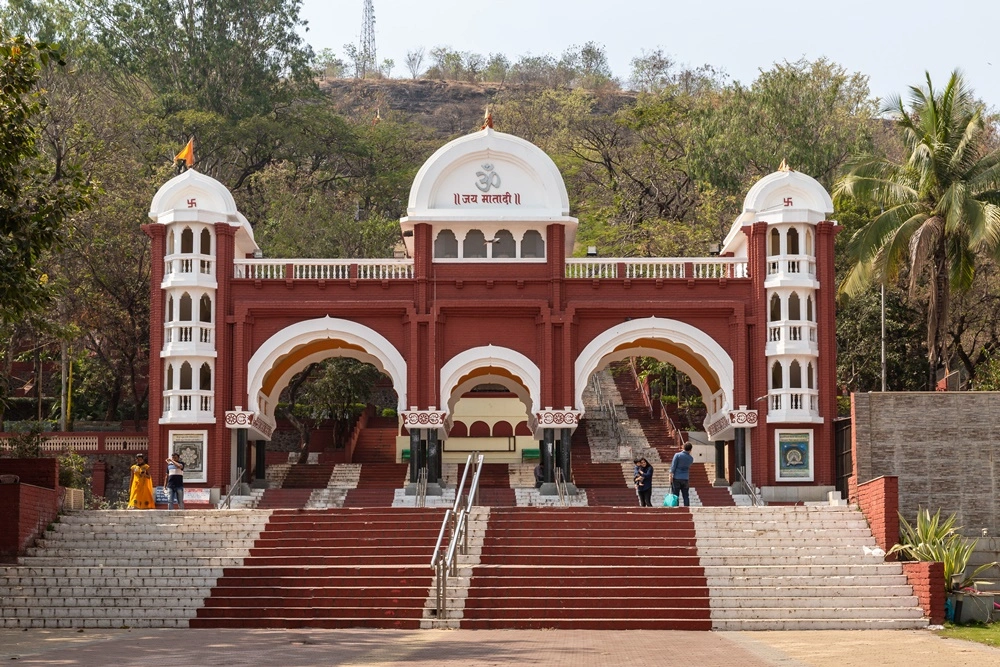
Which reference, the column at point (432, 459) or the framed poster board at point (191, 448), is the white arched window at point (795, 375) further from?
the framed poster board at point (191, 448)

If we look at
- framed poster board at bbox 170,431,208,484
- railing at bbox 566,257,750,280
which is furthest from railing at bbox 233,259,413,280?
Result: railing at bbox 566,257,750,280

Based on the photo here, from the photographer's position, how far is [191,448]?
3206 cm

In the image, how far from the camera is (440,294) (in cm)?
3291

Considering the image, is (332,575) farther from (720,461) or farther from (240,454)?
(720,461)

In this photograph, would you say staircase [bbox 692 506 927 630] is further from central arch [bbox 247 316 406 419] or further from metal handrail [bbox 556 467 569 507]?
central arch [bbox 247 316 406 419]

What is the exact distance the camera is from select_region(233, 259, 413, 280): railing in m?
33.1

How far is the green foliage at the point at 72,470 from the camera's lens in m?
29.3

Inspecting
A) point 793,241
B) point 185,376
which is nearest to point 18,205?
point 185,376

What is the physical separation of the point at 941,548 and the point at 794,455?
904 cm

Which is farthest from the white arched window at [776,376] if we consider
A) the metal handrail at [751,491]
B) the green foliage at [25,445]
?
the green foliage at [25,445]

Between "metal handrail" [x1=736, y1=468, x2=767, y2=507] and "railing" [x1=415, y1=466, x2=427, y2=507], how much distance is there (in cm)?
692

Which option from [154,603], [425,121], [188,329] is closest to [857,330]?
[188,329]

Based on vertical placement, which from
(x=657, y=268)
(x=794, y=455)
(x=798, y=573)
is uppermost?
(x=657, y=268)

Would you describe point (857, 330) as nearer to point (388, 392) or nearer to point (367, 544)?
point (388, 392)
